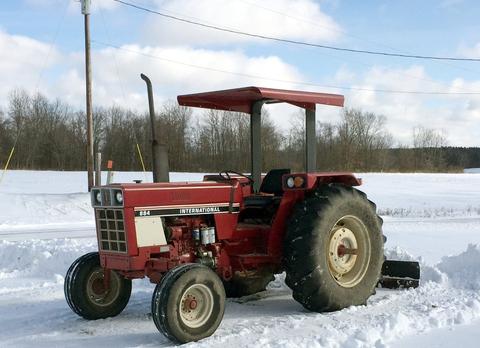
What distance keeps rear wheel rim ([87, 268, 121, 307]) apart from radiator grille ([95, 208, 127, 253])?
0.45 metres

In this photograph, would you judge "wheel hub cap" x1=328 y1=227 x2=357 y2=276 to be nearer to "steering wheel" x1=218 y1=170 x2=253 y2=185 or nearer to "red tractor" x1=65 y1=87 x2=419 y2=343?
"red tractor" x1=65 y1=87 x2=419 y2=343

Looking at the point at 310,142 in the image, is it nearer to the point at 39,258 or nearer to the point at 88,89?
the point at 39,258

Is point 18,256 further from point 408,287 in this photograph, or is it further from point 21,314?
point 408,287

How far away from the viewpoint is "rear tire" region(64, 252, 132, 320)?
5.60 metres

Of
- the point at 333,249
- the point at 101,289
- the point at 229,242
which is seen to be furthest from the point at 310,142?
the point at 101,289

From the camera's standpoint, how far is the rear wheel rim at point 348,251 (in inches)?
235

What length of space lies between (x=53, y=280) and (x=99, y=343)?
3.06 m

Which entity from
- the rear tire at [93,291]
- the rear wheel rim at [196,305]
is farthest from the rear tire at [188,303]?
the rear tire at [93,291]

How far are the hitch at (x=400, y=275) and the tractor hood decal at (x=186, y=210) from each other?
207 cm

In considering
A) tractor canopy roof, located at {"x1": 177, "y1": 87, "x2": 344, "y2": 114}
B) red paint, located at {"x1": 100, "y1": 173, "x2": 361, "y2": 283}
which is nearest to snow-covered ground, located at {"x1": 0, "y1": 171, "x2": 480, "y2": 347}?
red paint, located at {"x1": 100, "y1": 173, "x2": 361, "y2": 283}

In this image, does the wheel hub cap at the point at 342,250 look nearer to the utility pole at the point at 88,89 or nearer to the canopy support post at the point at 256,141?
the canopy support post at the point at 256,141

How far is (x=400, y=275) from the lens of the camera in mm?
6648

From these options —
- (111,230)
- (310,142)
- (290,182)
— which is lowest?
(111,230)

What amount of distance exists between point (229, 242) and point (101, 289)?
1.35m
